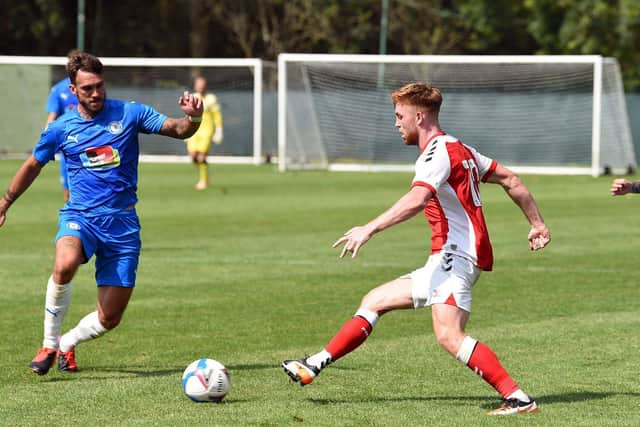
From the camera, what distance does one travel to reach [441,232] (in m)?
6.71

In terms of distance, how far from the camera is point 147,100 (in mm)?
36156

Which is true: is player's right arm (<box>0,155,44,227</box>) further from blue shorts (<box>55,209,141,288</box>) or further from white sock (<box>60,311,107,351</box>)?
white sock (<box>60,311,107,351</box>)

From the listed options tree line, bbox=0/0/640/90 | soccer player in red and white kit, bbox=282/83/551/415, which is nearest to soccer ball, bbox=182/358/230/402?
soccer player in red and white kit, bbox=282/83/551/415

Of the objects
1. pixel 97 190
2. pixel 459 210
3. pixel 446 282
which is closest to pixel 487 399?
pixel 446 282

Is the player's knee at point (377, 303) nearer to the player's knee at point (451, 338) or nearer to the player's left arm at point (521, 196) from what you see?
the player's knee at point (451, 338)

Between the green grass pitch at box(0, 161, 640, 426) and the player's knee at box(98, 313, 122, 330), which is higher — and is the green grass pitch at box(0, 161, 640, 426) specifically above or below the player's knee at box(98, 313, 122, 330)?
below

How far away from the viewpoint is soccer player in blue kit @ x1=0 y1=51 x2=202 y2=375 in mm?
7738

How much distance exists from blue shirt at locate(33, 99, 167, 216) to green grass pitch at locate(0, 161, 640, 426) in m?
1.12

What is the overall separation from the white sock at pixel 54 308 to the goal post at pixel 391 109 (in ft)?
75.0

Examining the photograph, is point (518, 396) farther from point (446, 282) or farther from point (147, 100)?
point (147, 100)

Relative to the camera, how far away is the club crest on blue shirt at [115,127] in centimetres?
784

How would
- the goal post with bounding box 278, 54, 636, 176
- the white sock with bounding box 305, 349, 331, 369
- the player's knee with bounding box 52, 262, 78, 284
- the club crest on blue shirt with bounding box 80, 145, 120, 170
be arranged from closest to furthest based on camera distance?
1. the white sock with bounding box 305, 349, 331, 369
2. the player's knee with bounding box 52, 262, 78, 284
3. the club crest on blue shirt with bounding box 80, 145, 120, 170
4. the goal post with bounding box 278, 54, 636, 176

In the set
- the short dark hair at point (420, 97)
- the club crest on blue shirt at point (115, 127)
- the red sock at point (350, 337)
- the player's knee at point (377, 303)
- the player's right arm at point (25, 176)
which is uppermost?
the short dark hair at point (420, 97)

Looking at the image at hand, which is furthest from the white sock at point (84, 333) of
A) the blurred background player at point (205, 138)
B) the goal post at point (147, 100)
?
the goal post at point (147, 100)
